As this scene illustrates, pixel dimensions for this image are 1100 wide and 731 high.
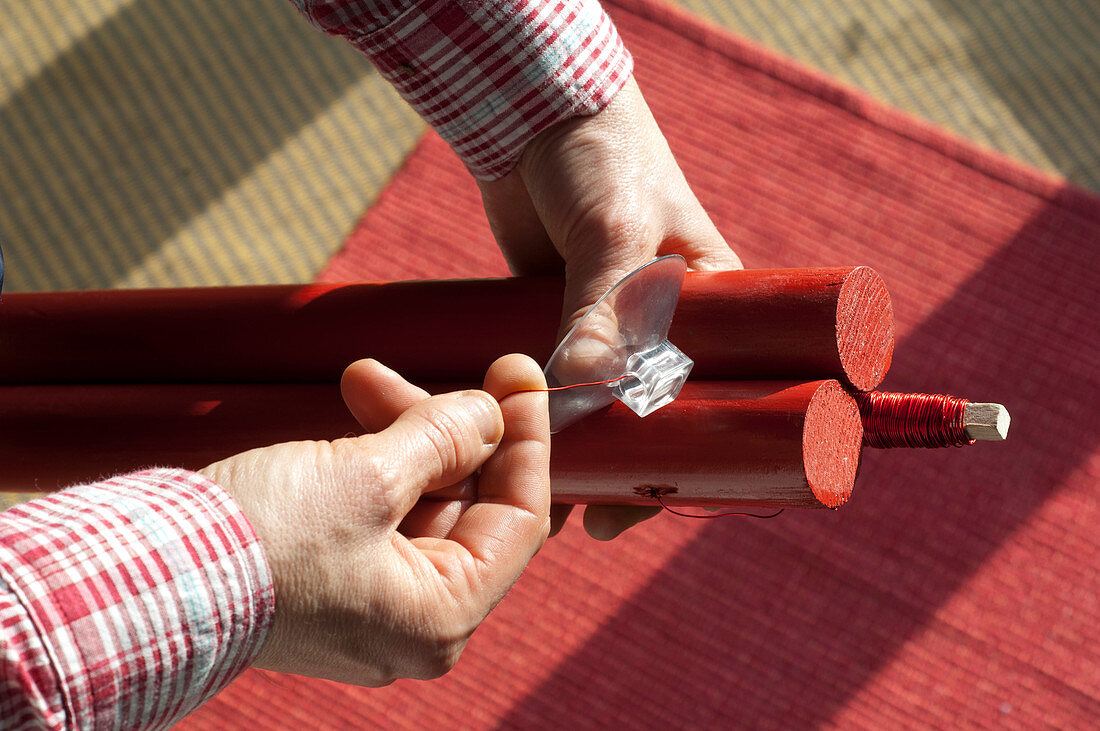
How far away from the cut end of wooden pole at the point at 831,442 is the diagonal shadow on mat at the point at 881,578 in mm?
450

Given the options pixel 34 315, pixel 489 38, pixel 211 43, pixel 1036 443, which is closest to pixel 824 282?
pixel 489 38

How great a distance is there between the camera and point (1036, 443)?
98cm

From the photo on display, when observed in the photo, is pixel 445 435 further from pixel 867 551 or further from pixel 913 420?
pixel 867 551

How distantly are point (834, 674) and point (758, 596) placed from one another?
0.10m

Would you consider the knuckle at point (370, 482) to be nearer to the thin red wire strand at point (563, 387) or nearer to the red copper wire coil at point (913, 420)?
the thin red wire strand at point (563, 387)

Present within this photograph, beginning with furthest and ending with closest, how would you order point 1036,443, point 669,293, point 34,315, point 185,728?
1. point 1036,443
2. point 185,728
3. point 34,315
4. point 669,293

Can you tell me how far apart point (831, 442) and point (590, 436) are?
0.42 feet

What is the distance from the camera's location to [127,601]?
1.14 ft

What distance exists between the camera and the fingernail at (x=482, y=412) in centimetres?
44

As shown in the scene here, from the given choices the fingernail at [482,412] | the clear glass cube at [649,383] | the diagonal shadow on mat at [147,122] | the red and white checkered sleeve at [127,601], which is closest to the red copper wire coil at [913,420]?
the clear glass cube at [649,383]

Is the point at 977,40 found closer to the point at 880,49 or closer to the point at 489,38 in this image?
the point at 880,49

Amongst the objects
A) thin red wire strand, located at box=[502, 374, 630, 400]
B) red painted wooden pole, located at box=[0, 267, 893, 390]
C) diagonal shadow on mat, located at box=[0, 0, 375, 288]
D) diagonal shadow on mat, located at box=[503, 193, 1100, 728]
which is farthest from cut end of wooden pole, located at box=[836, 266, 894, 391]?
diagonal shadow on mat, located at box=[0, 0, 375, 288]

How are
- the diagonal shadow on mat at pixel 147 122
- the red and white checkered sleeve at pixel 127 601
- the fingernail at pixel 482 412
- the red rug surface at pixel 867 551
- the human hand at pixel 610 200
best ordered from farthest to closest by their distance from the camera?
the diagonal shadow on mat at pixel 147 122, the red rug surface at pixel 867 551, the human hand at pixel 610 200, the fingernail at pixel 482 412, the red and white checkered sleeve at pixel 127 601

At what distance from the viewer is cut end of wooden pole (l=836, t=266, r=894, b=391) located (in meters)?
0.47
